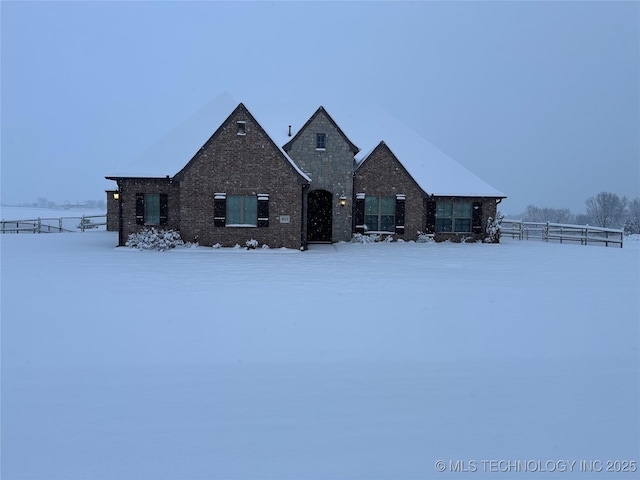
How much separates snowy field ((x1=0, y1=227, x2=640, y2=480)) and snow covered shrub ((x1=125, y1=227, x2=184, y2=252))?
8487 mm

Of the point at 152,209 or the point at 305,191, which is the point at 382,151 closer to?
the point at 305,191

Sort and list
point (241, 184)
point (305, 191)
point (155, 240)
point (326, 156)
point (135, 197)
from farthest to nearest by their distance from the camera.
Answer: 1. point (326, 156)
2. point (135, 197)
3. point (305, 191)
4. point (241, 184)
5. point (155, 240)

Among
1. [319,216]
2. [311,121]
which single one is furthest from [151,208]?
[311,121]

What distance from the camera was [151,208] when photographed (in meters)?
20.9

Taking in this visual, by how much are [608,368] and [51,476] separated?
6.59m

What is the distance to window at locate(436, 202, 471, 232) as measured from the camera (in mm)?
24094

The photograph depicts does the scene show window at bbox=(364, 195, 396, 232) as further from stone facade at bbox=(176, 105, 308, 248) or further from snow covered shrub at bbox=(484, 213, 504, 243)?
snow covered shrub at bbox=(484, 213, 504, 243)

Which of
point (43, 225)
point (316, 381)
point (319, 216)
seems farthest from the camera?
point (43, 225)

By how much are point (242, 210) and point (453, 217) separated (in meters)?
12.0

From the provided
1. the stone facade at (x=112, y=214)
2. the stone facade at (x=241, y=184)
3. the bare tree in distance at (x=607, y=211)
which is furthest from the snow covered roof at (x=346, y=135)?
the bare tree in distance at (x=607, y=211)

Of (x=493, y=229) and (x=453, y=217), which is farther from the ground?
(x=453, y=217)

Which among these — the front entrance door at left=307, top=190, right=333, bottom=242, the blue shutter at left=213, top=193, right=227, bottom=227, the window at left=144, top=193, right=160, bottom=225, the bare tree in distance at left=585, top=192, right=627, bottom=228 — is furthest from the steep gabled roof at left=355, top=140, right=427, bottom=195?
the bare tree in distance at left=585, top=192, right=627, bottom=228

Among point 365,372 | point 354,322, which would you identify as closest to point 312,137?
point 354,322

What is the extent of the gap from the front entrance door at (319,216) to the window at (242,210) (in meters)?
4.64
